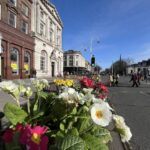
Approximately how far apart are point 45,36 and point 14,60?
1850 cm

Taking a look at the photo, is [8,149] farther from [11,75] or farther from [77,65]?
[77,65]

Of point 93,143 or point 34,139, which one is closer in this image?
point 34,139

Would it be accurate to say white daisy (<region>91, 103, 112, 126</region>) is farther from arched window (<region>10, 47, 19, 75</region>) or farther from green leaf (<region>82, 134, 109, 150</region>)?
arched window (<region>10, 47, 19, 75</region>)

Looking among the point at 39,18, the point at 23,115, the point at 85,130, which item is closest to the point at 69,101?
the point at 85,130

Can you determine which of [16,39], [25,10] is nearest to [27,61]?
[16,39]

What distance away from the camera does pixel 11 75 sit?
32.5m

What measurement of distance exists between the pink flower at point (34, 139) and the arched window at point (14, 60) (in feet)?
104

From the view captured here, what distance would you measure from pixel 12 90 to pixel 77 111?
69 cm

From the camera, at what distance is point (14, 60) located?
111ft

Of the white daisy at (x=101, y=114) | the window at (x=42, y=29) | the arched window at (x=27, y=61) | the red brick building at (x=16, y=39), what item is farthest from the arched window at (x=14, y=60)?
the white daisy at (x=101, y=114)

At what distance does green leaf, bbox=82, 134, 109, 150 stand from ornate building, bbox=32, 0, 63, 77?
40.8 meters

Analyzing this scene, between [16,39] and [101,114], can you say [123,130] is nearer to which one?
[101,114]

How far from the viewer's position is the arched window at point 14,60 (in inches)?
1298

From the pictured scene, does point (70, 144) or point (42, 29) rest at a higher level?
point (42, 29)
